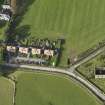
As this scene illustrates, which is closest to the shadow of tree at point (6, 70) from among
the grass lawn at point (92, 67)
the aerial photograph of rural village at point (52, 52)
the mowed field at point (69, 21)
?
the aerial photograph of rural village at point (52, 52)

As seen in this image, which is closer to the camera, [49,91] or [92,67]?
[49,91]

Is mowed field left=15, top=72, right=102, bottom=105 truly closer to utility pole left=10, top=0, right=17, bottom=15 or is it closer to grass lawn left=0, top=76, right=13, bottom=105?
grass lawn left=0, top=76, right=13, bottom=105

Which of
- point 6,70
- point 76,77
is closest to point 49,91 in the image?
point 76,77

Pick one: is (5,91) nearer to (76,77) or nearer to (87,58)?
(76,77)

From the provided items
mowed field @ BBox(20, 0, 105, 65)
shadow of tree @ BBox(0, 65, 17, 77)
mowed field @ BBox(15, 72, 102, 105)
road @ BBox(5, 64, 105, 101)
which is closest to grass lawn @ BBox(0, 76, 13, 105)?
shadow of tree @ BBox(0, 65, 17, 77)

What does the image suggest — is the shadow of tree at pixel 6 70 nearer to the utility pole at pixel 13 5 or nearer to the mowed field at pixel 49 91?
the mowed field at pixel 49 91

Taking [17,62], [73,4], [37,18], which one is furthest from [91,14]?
[17,62]
